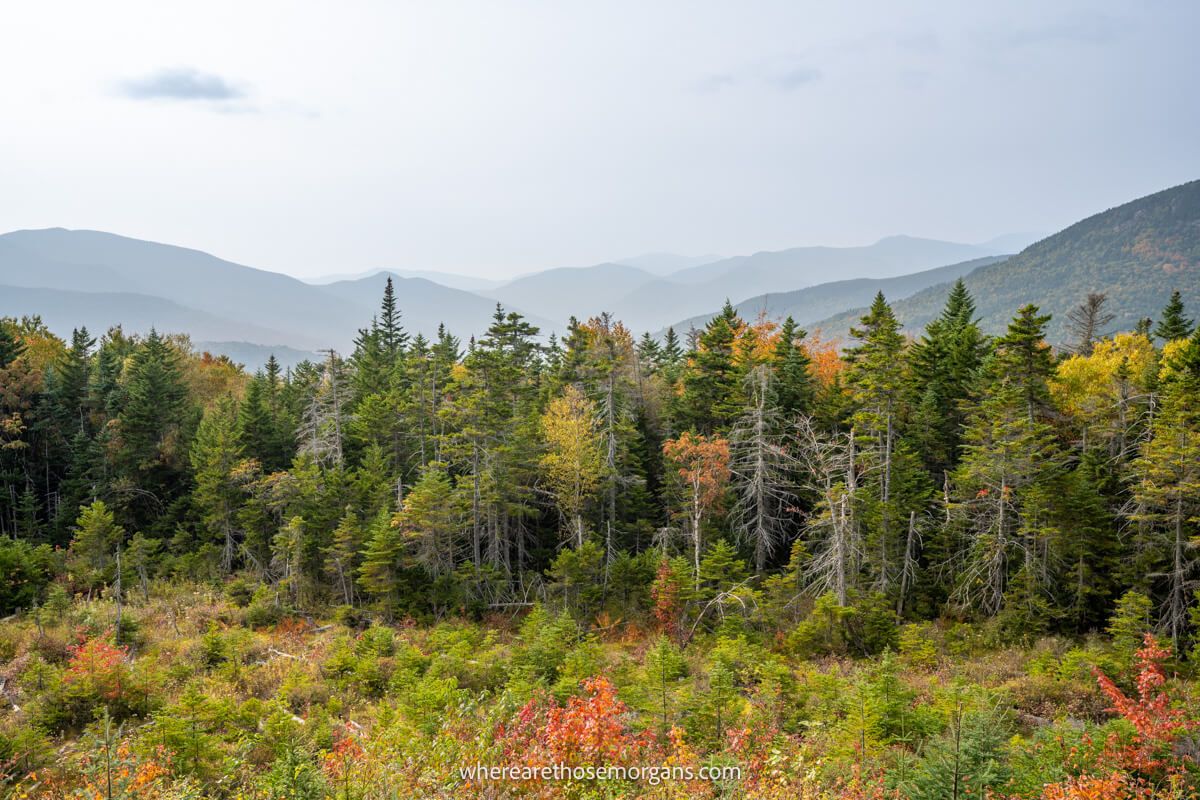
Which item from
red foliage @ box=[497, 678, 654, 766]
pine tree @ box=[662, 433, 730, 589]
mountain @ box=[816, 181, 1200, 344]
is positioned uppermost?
mountain @ box=[816, 181, 1200, 344]

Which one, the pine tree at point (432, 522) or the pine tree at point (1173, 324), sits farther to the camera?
the pine tree at point (1173, 324)

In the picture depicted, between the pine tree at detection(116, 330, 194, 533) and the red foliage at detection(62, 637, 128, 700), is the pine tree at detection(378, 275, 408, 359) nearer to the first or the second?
the pine tree at detection(116, 330, 194, 533)

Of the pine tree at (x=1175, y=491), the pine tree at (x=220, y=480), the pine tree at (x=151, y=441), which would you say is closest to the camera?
the pine tree at (x=1175, y=491)

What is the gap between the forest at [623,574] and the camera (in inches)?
428

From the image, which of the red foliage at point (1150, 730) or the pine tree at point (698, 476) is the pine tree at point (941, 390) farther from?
the red foliage at point (1150, 730)

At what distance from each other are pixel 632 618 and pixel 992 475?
52.4 feet

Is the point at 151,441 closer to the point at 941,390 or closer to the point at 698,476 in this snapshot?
the point at 698,476

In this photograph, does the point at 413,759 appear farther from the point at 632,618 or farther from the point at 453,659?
the point at 632,618

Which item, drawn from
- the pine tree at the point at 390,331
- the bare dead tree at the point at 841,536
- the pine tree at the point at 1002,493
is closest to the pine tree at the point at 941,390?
the pine tree at the point at 1002,493

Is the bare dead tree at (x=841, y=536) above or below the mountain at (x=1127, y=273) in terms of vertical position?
below

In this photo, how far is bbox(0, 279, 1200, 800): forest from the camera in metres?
10.9

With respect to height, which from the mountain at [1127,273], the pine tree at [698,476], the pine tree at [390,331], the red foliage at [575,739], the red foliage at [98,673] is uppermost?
the mountain at [1127,273]

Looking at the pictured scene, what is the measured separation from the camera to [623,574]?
29219 millimetres

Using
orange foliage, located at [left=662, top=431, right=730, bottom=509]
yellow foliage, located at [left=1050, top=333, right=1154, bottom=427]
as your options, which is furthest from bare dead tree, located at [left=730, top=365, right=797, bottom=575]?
yellow foliage, located at [left=1050, top=333, right=1154, bottom=427]
